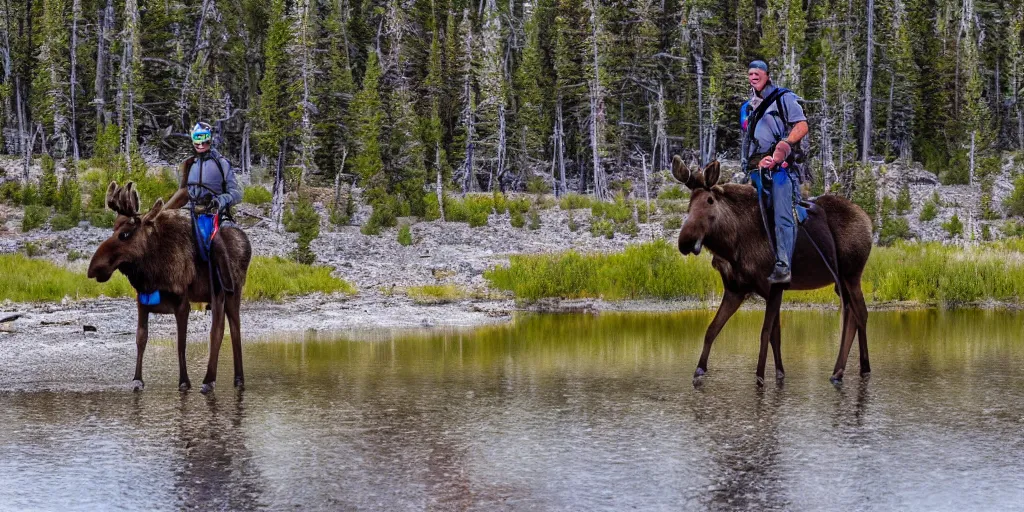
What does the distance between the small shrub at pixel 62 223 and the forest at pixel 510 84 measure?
316 inches

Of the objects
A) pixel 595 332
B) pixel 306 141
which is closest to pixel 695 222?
pixel 595 332

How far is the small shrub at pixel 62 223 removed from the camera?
3123 centimetres

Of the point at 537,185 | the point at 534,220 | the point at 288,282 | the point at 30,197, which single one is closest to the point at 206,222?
the point at 288,282

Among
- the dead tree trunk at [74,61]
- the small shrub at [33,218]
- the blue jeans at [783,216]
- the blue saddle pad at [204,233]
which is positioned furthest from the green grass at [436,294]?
the dead tree trunk at [74,61]

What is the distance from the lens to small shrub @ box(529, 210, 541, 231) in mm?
37438

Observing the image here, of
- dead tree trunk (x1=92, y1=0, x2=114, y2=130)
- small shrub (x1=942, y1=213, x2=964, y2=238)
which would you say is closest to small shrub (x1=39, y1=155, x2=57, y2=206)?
dead tree trunk (x1=92, y1=0, x2=114, y2=130)

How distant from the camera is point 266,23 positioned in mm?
57375

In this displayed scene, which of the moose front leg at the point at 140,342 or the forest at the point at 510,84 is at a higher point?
the forest at the point at 510,84

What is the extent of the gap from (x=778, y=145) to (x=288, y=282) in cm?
1320

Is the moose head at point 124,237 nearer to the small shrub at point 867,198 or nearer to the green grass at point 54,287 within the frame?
the green grass at point 54,287

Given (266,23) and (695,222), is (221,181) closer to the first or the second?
(695,222)

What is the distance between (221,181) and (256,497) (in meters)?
4.80

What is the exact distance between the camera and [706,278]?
65.9 feet

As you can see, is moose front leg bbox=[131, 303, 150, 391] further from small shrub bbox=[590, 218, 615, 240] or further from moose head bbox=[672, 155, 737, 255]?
small shrub bbox=[590, 218, 615, 240]
